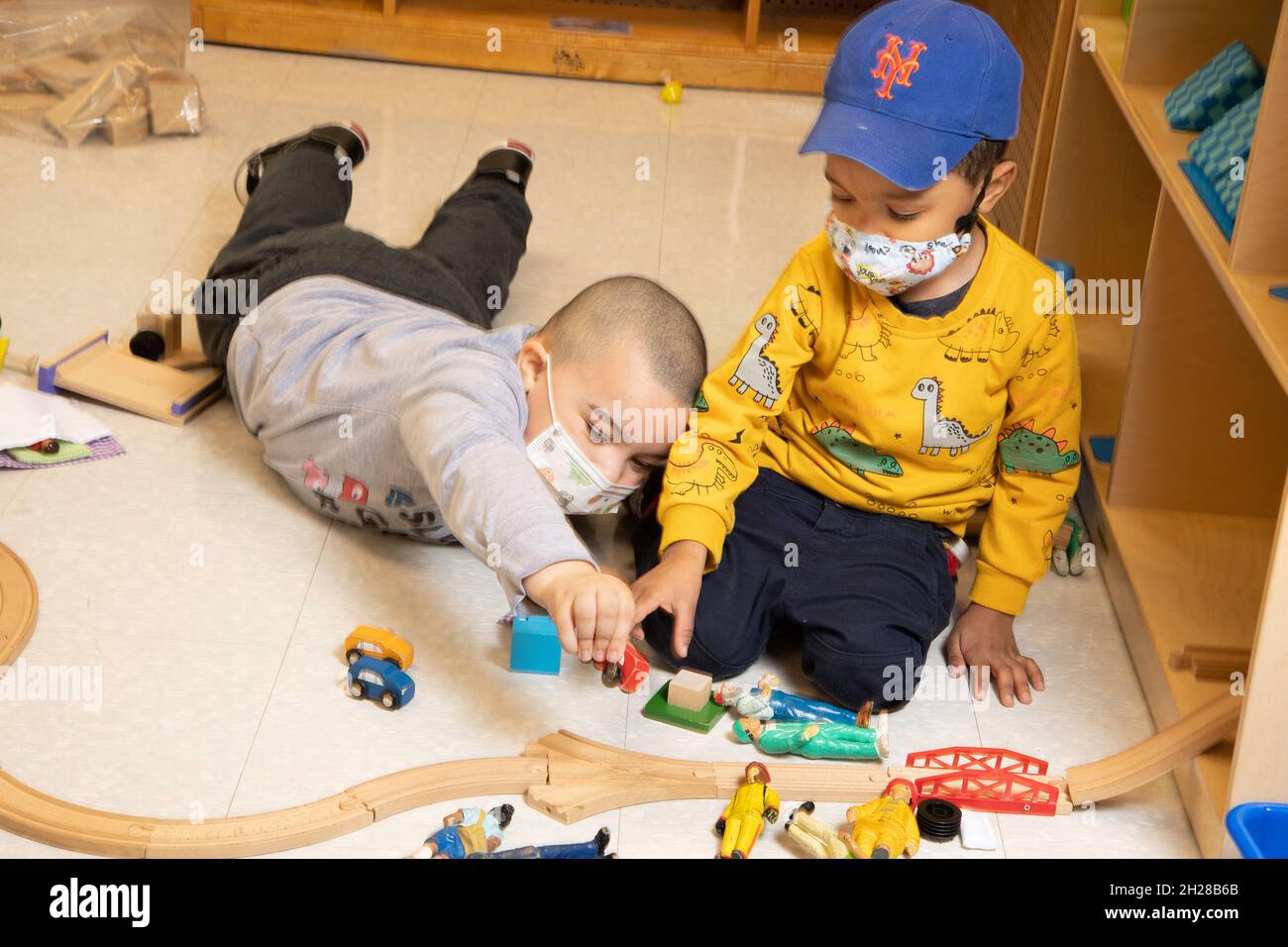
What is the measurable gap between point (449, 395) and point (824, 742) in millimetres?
406

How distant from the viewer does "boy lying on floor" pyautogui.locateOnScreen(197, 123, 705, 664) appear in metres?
1.01

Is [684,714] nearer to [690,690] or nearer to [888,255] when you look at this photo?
[690,690]

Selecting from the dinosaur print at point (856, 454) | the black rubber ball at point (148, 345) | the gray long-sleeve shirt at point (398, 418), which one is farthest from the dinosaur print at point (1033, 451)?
the black rubber ball at point (148, 345)

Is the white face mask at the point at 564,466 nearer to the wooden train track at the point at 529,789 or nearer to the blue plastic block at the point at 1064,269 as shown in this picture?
the wooden train track at the point at 529,789

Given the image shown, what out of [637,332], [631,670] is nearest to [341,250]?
[637,332]

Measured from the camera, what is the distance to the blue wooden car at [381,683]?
112 centimetres

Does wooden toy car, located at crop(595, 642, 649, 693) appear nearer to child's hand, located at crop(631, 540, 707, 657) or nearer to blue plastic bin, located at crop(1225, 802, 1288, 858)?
child's hand, located at crop(631, 540, 707, 657)

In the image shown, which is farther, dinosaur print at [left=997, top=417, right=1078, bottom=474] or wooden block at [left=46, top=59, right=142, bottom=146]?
wooden block at [left=46, top=59, right=142, bottom=146]

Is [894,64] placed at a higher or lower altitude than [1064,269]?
higher

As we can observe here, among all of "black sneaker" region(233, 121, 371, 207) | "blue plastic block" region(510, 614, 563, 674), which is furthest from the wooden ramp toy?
"blue plastic block" region(510, 614, 563, 674)

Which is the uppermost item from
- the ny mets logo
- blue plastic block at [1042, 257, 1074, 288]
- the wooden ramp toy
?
the ny mets logo

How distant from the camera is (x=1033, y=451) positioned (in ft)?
4.07

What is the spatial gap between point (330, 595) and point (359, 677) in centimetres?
15

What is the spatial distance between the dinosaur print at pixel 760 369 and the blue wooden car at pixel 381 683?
0.37 meters
